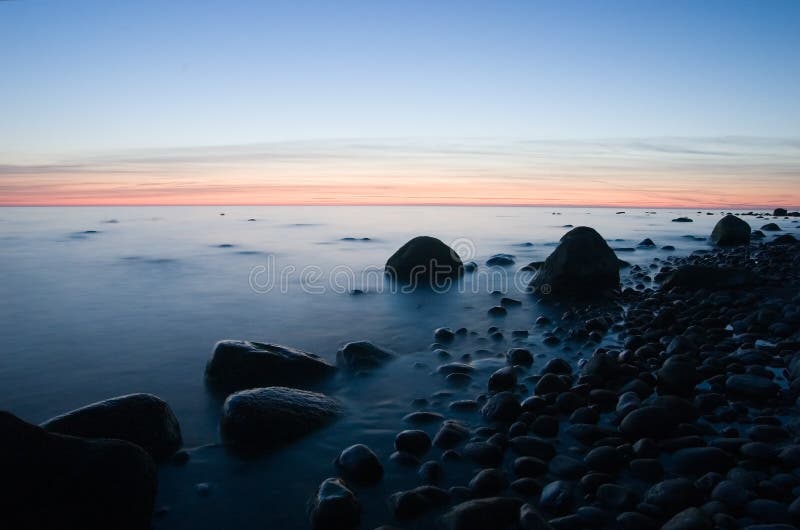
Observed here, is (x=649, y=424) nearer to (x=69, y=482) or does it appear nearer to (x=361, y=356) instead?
(x=361, y=356)

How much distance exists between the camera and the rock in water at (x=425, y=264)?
44.4ft

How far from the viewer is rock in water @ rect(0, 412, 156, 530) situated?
2.85 m

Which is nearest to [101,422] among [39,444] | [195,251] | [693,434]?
[39,444]

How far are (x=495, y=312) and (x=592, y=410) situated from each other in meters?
4.95

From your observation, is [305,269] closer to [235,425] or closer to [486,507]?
[235,425]

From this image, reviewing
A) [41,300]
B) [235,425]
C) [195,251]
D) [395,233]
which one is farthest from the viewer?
[395,233]

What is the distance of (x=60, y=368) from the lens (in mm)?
6449

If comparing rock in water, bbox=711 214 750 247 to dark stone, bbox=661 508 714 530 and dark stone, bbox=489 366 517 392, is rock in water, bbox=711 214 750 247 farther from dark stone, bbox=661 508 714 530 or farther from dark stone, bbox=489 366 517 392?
dark stone, bbox=661 508 714 530

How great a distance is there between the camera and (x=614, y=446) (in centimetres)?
392

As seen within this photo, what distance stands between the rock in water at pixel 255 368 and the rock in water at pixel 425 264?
7666 millimetres

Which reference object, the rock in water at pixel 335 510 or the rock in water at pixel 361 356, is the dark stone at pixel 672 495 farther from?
the rock in water at pixel 361 356

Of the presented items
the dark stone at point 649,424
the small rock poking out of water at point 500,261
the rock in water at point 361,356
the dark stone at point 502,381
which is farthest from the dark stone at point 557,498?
the small rock poking out of water at point 500,261

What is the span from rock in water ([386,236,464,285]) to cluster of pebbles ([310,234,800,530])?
6.98 m

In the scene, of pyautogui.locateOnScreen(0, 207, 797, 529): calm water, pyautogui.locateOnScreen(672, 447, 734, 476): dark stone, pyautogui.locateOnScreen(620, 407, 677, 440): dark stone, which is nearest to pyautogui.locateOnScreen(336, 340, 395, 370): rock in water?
pyautogui.locateOnScreen(0, 207, 797, 529): calm water
